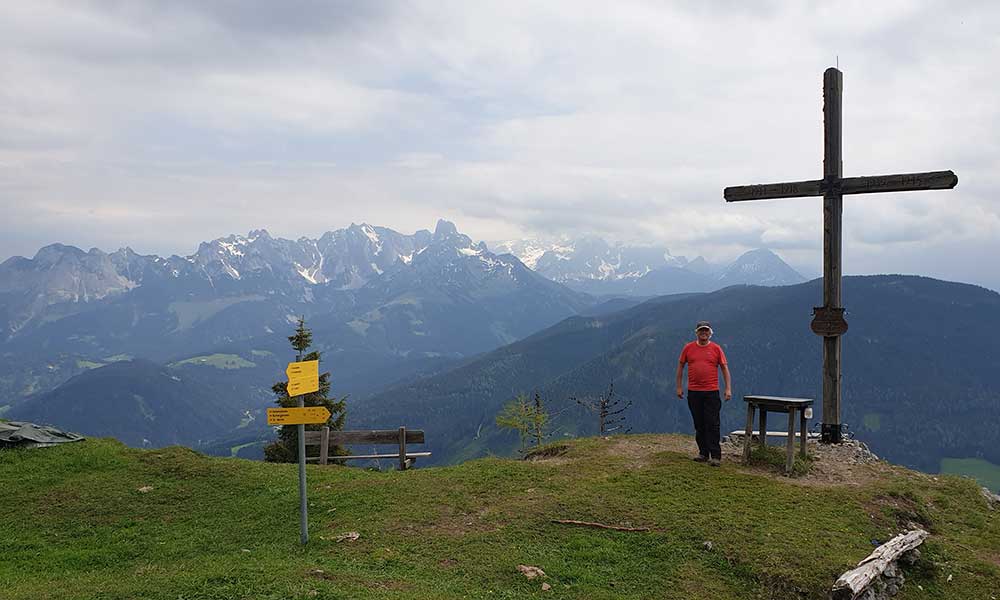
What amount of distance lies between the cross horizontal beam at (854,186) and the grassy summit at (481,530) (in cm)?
780

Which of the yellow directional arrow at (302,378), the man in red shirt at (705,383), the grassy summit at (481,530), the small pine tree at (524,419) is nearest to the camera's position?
the grassy summit at (481,530)

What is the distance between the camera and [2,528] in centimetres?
1369

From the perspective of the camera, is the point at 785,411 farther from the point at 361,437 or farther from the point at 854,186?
the point at 361,437

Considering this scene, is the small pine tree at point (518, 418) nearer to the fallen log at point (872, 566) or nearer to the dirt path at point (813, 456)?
the dirt path at point (813, 456)

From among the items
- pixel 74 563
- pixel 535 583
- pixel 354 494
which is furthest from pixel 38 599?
pixel 535 583

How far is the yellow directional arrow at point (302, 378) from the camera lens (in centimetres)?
1174

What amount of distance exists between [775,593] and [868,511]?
4.60m

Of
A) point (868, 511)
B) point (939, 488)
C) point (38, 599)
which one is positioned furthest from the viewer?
point (939, 488)

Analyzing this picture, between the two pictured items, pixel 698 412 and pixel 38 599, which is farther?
pixel 698 412

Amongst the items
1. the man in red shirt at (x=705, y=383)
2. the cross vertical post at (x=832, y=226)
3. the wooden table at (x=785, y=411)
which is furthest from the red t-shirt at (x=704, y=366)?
the cross vertical post at (x=832, y=226)

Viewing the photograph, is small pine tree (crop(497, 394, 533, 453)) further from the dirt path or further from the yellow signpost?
the yellow signpost

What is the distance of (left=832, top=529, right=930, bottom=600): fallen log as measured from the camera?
9.28m

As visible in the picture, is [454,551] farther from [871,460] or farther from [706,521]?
[871,460]

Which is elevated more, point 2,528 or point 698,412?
point 698,412
